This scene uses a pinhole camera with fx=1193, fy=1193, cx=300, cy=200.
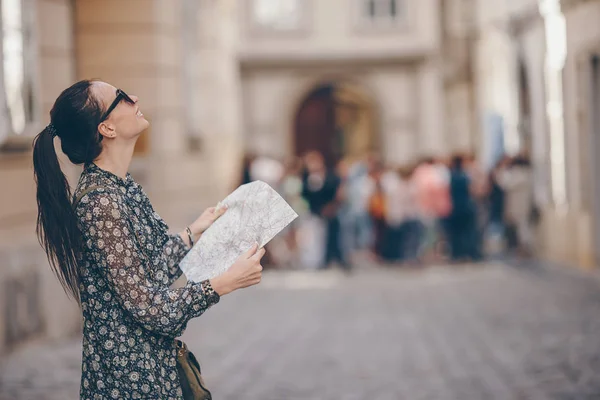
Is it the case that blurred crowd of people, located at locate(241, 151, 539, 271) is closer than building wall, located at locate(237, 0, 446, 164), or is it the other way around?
blurred crowd of people, located at locate(241, 151, 539, 271)

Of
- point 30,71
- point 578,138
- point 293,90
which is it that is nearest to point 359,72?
point 293,90

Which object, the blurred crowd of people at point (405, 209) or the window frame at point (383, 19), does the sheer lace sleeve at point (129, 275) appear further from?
the window frame at point (383, 19)

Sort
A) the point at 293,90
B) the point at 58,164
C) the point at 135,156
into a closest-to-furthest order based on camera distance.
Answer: the point at 58,164 < the point at 135,156 < the point at 293,90

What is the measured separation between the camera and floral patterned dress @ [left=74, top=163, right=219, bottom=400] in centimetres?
354

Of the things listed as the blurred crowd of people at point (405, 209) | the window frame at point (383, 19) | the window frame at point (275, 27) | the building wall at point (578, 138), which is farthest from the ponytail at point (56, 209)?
the window frame at point (383, 19)

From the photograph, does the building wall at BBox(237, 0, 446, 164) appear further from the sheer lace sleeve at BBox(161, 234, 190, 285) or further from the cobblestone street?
the sheer lace sleeve at BBox(161, 234, 190, 285)

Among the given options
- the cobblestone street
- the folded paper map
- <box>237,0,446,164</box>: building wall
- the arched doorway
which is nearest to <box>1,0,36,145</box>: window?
the cobblestone street

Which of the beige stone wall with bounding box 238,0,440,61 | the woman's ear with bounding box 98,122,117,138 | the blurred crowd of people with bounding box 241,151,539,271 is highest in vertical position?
the beige stone wall with bounding box 238,0,440,61

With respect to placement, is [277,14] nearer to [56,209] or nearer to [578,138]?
[578,138]

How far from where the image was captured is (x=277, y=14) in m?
→ 33.0

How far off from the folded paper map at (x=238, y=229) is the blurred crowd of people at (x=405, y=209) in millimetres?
14929

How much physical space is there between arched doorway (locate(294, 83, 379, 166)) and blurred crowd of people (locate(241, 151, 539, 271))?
14110 mm

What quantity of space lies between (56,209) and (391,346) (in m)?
7.25

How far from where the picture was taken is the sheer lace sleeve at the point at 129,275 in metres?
3.54
